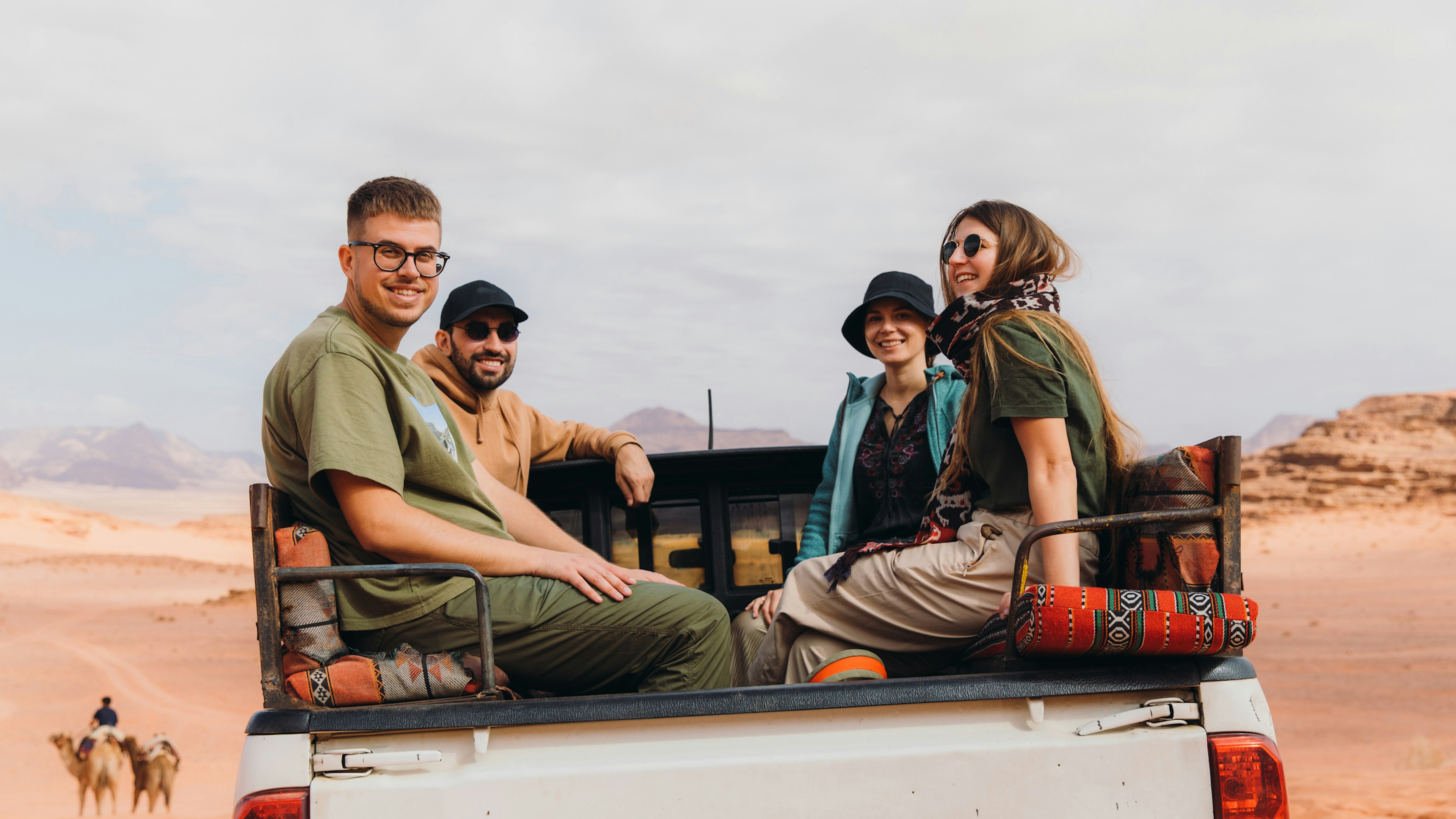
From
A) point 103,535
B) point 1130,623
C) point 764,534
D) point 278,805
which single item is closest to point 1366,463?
point 764,534

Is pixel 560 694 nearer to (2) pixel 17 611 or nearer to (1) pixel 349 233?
(1) pixel 349 233

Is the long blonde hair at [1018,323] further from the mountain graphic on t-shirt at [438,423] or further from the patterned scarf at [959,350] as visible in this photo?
the mountain graphic on t-shirt at [438,423]

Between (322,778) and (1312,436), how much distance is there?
210 ft

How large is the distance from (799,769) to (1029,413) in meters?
1.08

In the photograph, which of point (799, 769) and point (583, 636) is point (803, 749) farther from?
point (583, 636)

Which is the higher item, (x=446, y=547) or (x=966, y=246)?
(x=966, y=246)

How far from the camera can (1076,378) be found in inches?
110

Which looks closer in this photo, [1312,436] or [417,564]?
[417,564]

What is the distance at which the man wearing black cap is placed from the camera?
4324mm

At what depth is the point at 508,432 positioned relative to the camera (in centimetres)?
447

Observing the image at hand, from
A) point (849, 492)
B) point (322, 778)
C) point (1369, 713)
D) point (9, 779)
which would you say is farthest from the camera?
point (1369, 713)

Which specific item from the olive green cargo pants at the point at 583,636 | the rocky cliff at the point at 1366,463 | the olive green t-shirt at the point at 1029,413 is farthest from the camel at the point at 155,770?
the rocky cliff at the point at 1366,463

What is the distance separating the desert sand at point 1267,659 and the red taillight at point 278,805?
28.8 feet

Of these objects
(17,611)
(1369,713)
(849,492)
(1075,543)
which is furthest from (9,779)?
(17,611)
